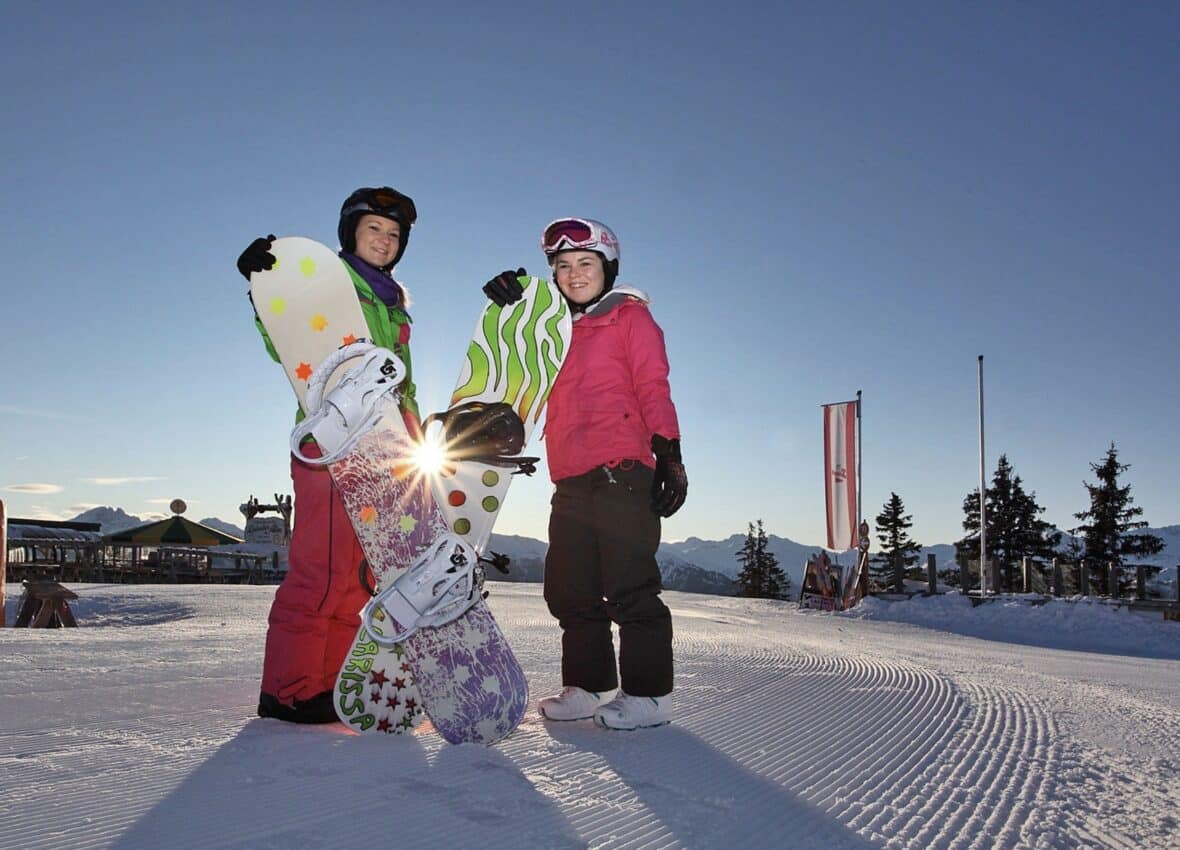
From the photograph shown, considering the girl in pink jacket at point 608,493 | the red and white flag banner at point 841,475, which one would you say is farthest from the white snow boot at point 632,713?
the red and white flag banner at point 841,475

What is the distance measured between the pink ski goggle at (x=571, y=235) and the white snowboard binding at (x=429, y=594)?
3.85ft

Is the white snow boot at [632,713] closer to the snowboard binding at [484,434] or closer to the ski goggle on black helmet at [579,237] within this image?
the snowboard binding at [484,434]

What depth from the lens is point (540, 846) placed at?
1.28 m

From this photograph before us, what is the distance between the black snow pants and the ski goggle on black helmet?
0.81 metres

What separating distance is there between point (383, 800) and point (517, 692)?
62cm

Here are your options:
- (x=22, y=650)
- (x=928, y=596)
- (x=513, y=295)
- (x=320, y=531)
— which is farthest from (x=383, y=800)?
(x=928, y=596)

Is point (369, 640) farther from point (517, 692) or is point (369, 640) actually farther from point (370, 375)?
point (370, 375)

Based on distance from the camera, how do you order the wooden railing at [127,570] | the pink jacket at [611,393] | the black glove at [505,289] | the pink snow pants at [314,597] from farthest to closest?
the wooden railing at [127,570], the black glove at [505,289], the pink jacket at [611,393], the pink snow pants at [314,597]

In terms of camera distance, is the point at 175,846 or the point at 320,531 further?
the point at 320,531

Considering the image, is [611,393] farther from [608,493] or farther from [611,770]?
[611,770]

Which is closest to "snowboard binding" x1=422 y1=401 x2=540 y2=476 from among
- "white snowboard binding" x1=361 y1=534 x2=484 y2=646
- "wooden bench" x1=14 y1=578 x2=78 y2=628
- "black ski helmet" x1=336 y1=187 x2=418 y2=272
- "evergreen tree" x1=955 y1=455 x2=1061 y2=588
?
"white snowboard binding" x1=361 y1=534 x2=484 y2=646

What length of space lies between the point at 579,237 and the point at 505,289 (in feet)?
1.08

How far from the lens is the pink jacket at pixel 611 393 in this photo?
251cm

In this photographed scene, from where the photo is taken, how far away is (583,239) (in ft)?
9.05
